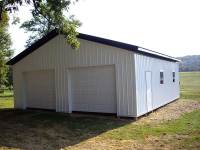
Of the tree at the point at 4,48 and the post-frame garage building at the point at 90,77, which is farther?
the tree at the point at 4,48

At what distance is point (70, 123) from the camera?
11742 millimetres

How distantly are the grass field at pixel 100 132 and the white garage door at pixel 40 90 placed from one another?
2.51m

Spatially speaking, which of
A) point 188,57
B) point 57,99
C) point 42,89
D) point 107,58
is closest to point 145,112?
point 107,58

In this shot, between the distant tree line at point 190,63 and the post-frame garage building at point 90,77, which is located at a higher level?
the distant tree line at point 190,63

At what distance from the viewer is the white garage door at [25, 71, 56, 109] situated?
15.9 metres

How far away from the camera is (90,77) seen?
14.1 m

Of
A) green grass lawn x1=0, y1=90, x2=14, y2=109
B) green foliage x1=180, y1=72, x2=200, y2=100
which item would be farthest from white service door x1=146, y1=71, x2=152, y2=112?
green grass lawn x1=0, y1=90, x2=14, y2=109

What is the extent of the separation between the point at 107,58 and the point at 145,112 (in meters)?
3.09

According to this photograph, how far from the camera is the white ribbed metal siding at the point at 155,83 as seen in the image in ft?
42.2

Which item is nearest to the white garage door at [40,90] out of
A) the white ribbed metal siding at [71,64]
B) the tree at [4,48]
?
the white ribbed metal siding at [71,64]

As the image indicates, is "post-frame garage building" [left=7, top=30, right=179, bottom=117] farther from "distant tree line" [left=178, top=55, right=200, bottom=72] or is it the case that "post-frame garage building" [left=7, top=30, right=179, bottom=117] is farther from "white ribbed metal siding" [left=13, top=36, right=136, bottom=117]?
"distant tree line" [left=178, top=55, right=200, bottom=72]

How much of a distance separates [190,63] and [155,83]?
84.5 m

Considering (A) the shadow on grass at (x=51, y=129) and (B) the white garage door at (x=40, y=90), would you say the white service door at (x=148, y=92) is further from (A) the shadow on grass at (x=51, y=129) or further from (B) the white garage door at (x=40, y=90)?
(B) the white garage door at (x=40, y=90)

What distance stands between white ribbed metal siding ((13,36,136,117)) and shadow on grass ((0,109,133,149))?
1.17m
